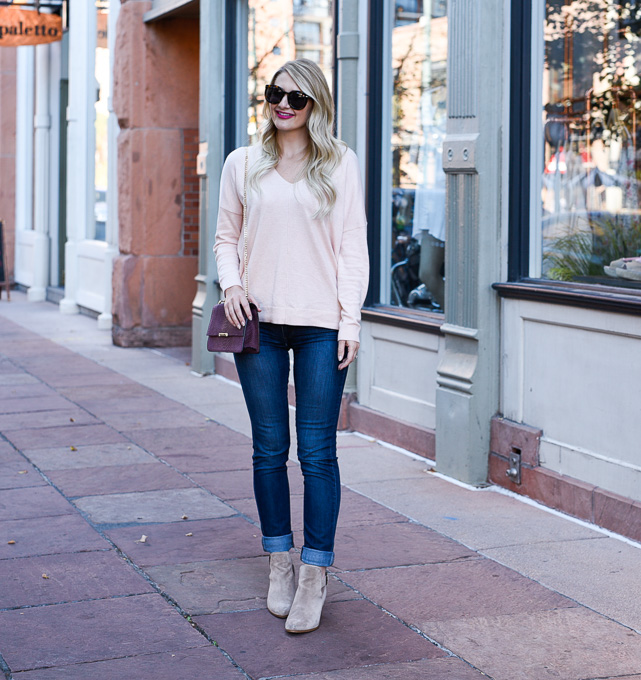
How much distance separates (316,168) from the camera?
382 cm

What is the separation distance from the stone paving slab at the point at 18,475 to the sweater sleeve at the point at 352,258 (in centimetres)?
258

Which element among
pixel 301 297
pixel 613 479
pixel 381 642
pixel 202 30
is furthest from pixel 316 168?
pixel 202 30

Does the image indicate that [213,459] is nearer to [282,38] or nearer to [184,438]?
[184,438]

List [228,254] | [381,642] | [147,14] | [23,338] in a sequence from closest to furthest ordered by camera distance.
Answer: [381,642] < [228,254] < [147,14] < [23,338]

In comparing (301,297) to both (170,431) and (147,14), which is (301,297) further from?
(147,14)

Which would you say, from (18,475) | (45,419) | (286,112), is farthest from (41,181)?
(286,112)

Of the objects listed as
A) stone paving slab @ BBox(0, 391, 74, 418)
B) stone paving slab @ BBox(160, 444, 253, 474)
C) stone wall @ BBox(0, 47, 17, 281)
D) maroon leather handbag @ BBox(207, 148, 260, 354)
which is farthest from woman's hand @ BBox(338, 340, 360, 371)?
stone wall @ BBox(0, 47, 17, 281)

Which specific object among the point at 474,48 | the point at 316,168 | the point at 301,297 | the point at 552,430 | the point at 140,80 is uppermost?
the point at 140,80

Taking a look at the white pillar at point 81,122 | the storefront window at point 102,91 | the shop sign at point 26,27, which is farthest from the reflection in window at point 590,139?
the shop sign at point 26,27

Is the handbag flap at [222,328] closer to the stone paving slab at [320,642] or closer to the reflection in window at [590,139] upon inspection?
the stone paving slab at [320,642]

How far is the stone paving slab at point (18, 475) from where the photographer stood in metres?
5.79

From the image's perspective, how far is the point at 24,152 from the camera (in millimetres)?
17500

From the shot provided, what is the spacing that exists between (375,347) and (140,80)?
16.2ft

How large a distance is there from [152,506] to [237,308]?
1904mm
